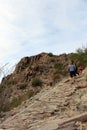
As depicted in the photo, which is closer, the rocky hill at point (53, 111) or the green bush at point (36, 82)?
the rocky hill at point (53, 111)

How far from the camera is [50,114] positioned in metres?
Answer: 16.6

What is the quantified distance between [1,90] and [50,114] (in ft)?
26.6

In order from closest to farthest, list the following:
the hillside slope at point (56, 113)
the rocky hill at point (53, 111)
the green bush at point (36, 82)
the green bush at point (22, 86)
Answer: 1. the hillside slope at point (56, 113)
2. the rocky hill at point (53, 111)
3. the green bush at point (36, 82)
4. the green bush at point (22, 86)

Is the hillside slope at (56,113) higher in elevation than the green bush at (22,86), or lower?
lower

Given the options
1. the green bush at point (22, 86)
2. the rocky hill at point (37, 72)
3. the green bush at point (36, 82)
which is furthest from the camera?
the green bush at point (22, 86)

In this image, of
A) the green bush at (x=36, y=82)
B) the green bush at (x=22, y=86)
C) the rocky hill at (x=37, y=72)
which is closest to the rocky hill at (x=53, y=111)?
the green bush at (x=36, y=82)

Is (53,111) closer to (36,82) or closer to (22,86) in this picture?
(36,82)

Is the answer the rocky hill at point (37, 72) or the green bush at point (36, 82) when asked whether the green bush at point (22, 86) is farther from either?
the green bush at point (36, 82)

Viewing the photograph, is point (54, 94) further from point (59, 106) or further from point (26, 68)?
point (26, 68)

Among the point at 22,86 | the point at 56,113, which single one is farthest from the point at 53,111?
A: the point at 22,86

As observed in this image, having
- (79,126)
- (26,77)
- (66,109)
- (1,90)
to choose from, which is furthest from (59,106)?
(26,77)

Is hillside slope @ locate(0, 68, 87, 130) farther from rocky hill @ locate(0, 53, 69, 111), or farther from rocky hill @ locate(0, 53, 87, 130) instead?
rocky hill @ locate(0, 53, 69, 111)

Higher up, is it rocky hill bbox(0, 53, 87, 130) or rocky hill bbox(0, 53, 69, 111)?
rocky hill bbox(0, 53, 69, 111)

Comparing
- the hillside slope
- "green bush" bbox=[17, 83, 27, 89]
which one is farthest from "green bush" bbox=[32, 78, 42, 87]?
the hillside slope
